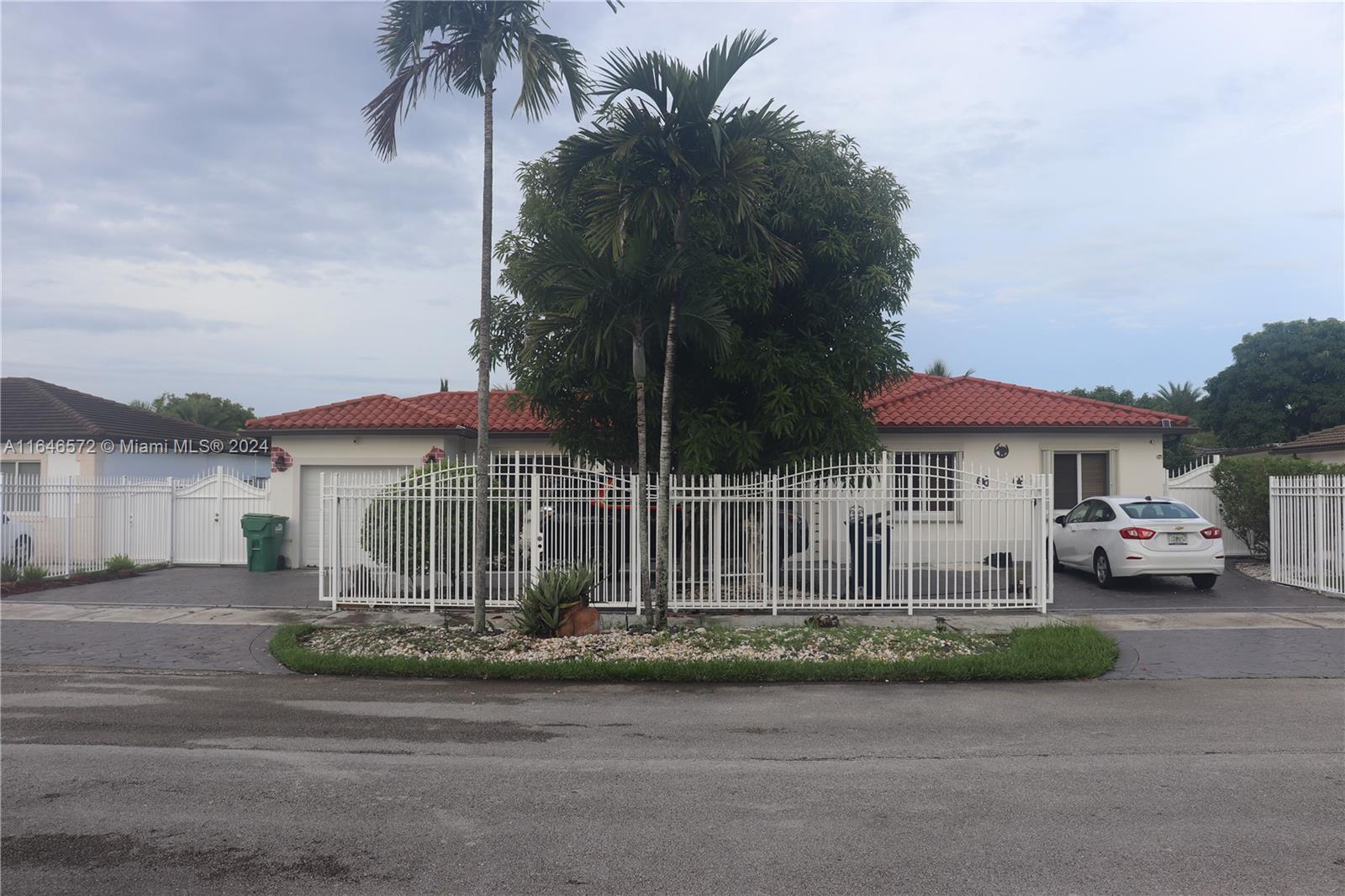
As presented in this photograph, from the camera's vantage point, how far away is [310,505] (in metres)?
17.9

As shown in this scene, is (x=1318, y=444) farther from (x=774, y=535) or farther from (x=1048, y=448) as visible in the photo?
(x=774, y=535)

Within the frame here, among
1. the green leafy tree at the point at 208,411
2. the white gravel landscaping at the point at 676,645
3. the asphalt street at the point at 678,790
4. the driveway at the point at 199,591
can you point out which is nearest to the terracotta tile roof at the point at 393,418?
the driveway at the point at 199,591

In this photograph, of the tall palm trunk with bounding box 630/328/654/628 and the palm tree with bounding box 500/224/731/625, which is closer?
the palm tree with bounding box 500/224/731/625

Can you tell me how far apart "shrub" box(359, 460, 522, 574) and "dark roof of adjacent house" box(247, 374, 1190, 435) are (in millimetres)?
4235

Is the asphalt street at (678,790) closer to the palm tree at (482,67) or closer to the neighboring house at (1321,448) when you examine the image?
the palm tree at (482,67)

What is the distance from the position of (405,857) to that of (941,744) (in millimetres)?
3906

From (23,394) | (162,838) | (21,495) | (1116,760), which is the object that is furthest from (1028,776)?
(23,394)

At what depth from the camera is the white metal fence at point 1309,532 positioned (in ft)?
44.4

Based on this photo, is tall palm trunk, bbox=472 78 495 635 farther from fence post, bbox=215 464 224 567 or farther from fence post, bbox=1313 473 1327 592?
fence post, bbox=1313 473 1327 592

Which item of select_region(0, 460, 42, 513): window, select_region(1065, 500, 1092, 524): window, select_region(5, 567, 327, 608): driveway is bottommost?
select_region(5, 567, 327, 608): driveway

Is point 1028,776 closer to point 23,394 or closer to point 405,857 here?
point 405,857

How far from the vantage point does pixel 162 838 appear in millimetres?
4703

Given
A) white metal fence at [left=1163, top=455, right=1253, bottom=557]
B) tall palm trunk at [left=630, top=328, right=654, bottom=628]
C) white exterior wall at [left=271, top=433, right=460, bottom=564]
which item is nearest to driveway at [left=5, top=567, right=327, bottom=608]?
white exterior wall at [left=271, top=433, right=460, bottom=564]

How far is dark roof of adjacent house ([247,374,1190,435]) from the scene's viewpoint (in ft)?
56.9
